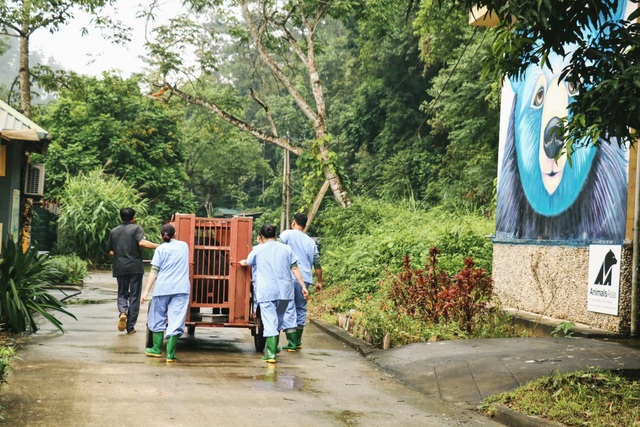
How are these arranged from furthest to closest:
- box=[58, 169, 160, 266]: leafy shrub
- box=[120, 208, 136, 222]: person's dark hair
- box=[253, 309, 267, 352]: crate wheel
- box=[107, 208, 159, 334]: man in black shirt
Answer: box=[58, 169, 160, 266]: leafy shrub → box=[120, 208, 136, 222]: person's dark hair → box=[107, 208, 159, 334]: man in black shirt → box=[253, 309, 267, 352]: crate wheel

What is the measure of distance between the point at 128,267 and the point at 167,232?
2524 millimetres

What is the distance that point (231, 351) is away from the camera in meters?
11.8

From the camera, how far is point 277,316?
35.9 feet

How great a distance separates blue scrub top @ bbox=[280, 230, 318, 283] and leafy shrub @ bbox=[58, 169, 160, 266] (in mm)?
19008

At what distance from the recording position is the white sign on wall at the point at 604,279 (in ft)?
36.3

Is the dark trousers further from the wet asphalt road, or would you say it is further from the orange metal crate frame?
the orange metal crate frame

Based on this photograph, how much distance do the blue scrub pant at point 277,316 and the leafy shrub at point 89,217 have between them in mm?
19977

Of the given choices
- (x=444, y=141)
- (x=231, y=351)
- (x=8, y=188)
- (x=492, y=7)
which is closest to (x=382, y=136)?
(x=444, y=141)

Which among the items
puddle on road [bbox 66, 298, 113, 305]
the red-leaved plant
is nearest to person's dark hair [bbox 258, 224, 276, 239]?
the red-leaved plant

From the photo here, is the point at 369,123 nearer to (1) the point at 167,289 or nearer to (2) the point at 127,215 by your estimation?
(2) the point at 127,215

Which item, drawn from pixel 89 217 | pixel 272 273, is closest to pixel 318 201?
pixel 89 217

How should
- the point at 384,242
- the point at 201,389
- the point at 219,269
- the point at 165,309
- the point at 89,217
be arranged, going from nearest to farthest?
the point at 201,389, the point at 165,309, the point at 219,269, the point at 384,242, the point at 89,217

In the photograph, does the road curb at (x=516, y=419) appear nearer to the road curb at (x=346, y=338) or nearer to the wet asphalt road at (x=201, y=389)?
the wet asphalt road at (x=201, y=389)

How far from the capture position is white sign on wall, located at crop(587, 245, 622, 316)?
A: 11070 millimetres
